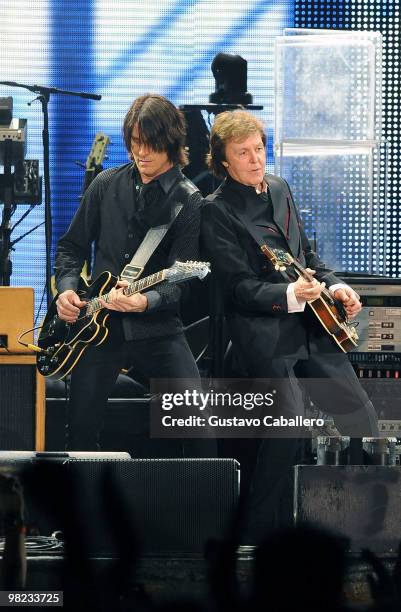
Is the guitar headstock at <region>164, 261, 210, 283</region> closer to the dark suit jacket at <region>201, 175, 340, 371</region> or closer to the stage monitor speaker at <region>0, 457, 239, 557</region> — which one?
the dark suit jacket at <region>201, 175, 340, 371</region>

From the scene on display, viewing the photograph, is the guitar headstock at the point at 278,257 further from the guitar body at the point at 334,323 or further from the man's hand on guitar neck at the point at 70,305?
the man's hand on guitar neck at the point at 70,305

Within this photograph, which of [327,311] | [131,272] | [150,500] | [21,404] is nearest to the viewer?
[150,500]

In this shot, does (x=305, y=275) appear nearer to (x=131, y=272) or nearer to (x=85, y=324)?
(x=131, y=272)

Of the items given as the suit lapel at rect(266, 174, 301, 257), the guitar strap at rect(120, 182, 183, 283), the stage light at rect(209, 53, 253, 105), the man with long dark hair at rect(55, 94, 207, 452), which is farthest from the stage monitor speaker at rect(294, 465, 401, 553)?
the stage light at rect(209, 53, 253, 105)

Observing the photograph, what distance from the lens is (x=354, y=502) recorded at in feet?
13.1

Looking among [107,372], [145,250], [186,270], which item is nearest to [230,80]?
[145,250]

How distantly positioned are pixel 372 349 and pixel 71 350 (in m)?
1.46

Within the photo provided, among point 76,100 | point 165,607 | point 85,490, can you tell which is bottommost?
point 165,607

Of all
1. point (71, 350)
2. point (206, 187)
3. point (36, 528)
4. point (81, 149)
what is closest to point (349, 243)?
point (206, 187)

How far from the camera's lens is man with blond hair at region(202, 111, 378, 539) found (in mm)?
4938

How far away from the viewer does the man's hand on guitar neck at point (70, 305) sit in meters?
5.11

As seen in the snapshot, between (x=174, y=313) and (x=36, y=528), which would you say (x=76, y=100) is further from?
(x=36, y=528)

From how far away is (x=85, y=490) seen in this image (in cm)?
384

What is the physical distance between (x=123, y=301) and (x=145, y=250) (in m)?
0.26
